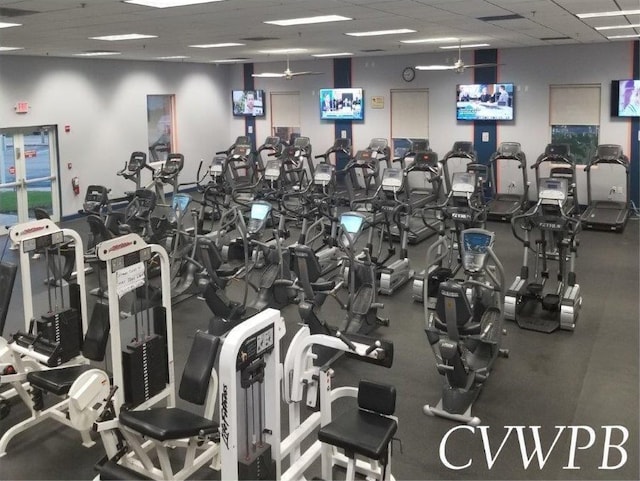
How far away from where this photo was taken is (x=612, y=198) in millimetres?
11305

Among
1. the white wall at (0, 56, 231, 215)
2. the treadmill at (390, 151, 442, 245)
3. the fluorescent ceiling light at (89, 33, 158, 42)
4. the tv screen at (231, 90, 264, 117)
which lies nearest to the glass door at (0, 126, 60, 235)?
the white wall at (0, 56, 231, 215)

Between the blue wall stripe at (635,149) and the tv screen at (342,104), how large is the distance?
17.9ft

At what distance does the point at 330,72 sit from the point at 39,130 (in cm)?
633

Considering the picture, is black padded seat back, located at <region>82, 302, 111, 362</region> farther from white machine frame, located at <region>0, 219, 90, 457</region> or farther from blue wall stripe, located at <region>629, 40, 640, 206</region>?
blue wall stripe, located at <region>629, 40, 640, 206</region>

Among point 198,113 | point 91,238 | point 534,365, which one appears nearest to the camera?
point 534,365

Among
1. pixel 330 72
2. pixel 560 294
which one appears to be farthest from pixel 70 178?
pixel 560 294

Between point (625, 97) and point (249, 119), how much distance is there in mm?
8666

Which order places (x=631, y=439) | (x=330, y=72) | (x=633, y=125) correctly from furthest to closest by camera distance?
(x=330, y=72), (x=633, y=125), (x=631, y=439)

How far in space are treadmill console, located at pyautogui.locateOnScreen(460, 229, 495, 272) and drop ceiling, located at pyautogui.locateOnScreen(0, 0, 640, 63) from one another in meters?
2.19

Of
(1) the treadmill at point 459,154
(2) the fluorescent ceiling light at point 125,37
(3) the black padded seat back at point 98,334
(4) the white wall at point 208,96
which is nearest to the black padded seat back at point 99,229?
(2) the fluorescent ceiling light at point 125,37

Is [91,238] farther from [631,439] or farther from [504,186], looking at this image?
[504,186]

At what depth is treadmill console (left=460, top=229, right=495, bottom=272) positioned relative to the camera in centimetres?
587

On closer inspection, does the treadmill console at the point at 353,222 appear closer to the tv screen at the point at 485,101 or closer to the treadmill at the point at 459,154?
the treadmill at the point at 459,154

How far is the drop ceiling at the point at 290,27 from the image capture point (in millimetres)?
5680
